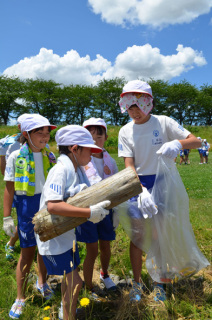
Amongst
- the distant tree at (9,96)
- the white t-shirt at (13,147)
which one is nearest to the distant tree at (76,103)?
the distant tree at (9,96)

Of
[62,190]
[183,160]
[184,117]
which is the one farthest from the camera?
[184,117]

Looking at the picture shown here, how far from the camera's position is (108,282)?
266 centimetres

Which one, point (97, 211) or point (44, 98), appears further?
point (44, 98)

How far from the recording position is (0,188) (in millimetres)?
9398

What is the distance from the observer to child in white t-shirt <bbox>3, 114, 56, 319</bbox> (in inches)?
89.3

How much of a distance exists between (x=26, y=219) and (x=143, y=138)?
4.34 ft

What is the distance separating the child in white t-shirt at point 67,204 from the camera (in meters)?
1.74

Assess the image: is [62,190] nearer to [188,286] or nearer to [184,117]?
[188,286]

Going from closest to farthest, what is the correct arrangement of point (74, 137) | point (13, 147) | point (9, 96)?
point (74, 137), point (13, 147), point (9, 96)

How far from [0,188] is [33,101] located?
133 ft

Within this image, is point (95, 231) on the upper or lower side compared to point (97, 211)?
lower

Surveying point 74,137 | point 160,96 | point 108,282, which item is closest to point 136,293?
point 108,282

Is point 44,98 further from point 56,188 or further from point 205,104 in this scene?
point 56,188

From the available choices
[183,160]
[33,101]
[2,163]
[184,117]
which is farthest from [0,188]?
[184,117]
